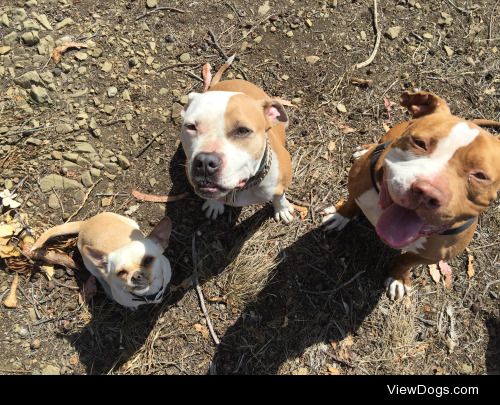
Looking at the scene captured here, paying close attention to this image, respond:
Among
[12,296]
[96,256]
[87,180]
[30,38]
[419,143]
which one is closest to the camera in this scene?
[419,143]

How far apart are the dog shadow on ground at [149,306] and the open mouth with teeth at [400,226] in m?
1.81

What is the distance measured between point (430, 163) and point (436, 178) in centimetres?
13

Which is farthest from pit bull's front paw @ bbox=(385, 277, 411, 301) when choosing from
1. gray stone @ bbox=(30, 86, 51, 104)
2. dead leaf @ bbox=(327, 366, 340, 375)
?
gray stone @ bbox=(30, 86, 51, 104)

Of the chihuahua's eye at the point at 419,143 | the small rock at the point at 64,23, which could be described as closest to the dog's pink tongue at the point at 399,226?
the chihuahua's eye at the point at 419,143

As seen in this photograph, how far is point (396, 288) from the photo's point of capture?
14.5 feet

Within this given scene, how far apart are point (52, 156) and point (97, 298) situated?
5.08ft

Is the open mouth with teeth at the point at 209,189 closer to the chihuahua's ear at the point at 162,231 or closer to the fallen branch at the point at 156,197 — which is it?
the chihuahua's ear at the point at 162,231

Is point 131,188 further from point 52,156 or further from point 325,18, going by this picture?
point 325,18

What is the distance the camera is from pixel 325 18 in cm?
531

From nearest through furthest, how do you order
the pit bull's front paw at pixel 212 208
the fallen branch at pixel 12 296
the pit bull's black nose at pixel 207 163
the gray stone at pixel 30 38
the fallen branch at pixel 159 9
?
the pit bull's black nose at pixel 207 163
the fallen branch at pixel 12 296
the pit bull's front paw at pixel 212 208
the gray stone at pixel 30 38
the fallen branch at pixel 159 9

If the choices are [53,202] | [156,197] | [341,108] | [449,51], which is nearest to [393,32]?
[449,51]

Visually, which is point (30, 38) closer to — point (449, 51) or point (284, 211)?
point (284, 211)

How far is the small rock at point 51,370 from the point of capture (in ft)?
13.6
